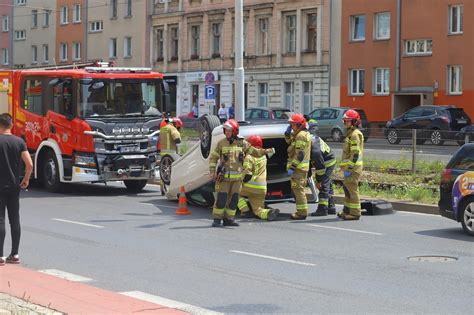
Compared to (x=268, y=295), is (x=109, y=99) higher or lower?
higher

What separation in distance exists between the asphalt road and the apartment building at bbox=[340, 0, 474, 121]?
30.7 metres

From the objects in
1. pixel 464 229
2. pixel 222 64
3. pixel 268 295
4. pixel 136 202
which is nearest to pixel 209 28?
pixel 222 64

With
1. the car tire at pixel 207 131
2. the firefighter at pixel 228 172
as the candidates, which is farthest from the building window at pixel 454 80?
the firefighter at pixel 228 172

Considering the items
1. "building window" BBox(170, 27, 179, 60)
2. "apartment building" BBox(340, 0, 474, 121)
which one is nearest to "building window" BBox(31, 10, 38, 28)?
"building window" BBox(170, 27, 179, 60)

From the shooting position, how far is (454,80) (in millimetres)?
46438

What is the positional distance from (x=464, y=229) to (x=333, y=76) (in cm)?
3939

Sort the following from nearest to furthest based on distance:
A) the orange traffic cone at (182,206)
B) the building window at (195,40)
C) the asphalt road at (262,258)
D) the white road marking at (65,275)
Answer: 1. the asphalt road at (262,258)
2. the white road marking at (65,275)
3. the orange traffic cone at (182,206)
4. the building window at (195,40)

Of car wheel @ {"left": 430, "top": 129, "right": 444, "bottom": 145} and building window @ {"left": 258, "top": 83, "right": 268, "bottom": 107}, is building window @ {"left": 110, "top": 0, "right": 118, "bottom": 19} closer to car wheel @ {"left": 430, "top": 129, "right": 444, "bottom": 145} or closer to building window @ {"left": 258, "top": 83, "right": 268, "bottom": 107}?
building window @ {"left": 258, "top": 83, "right": 268, "bottom": 107}

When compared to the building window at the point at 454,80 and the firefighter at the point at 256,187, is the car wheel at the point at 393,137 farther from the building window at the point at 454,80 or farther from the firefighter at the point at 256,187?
the building window at the point at 454,80

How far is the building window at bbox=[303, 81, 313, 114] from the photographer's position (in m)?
53.7

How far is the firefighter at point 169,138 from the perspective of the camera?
19.3 metres

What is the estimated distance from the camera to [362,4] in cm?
5062

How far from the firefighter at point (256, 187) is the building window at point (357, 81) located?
119 feet

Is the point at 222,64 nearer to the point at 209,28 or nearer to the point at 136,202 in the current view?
the point at 209,28
